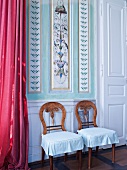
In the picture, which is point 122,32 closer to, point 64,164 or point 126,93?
point 126,93

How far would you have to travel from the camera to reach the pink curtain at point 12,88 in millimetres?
2359

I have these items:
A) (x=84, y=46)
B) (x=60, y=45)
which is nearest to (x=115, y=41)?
(x=84, y=46)

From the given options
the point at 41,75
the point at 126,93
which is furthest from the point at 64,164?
the point at 126,93

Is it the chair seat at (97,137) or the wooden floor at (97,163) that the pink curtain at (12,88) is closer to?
the wooden floor at (97,163)

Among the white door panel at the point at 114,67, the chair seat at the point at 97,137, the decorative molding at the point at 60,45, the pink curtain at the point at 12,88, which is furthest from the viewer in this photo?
the white door panel at the point at 114,67

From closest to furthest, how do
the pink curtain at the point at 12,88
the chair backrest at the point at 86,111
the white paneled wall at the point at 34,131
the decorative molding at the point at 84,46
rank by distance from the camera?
the pink curtain at the point at 12,88
the white paneled wall at the point at 34,131
the chair backrest at the point at 86,111
the decorative molding at the point at 84,46

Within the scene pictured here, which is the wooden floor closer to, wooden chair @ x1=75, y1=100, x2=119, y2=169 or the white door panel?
wooden chair @ x1=75, y1=100, x2=119, y2=169

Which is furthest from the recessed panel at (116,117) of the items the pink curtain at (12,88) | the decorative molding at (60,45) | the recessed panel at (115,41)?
the pink curtain at (12,88)

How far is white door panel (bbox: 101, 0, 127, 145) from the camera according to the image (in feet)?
10.8

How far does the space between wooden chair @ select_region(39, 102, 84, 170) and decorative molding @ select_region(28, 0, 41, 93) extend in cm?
34

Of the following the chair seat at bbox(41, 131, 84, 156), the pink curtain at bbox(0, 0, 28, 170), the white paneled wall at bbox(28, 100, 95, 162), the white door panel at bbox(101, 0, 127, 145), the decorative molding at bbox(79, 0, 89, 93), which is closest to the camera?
the chair seat at bbox(41, 131, 84, 156)

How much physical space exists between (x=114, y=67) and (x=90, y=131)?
1319mm

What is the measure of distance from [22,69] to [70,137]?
106cm

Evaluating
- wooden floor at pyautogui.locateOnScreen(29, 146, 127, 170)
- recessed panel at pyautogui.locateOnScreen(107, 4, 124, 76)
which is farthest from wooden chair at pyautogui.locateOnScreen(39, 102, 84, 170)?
recessed panel at pyautogui.locateOnScreen(107, 4, 124, 76)
